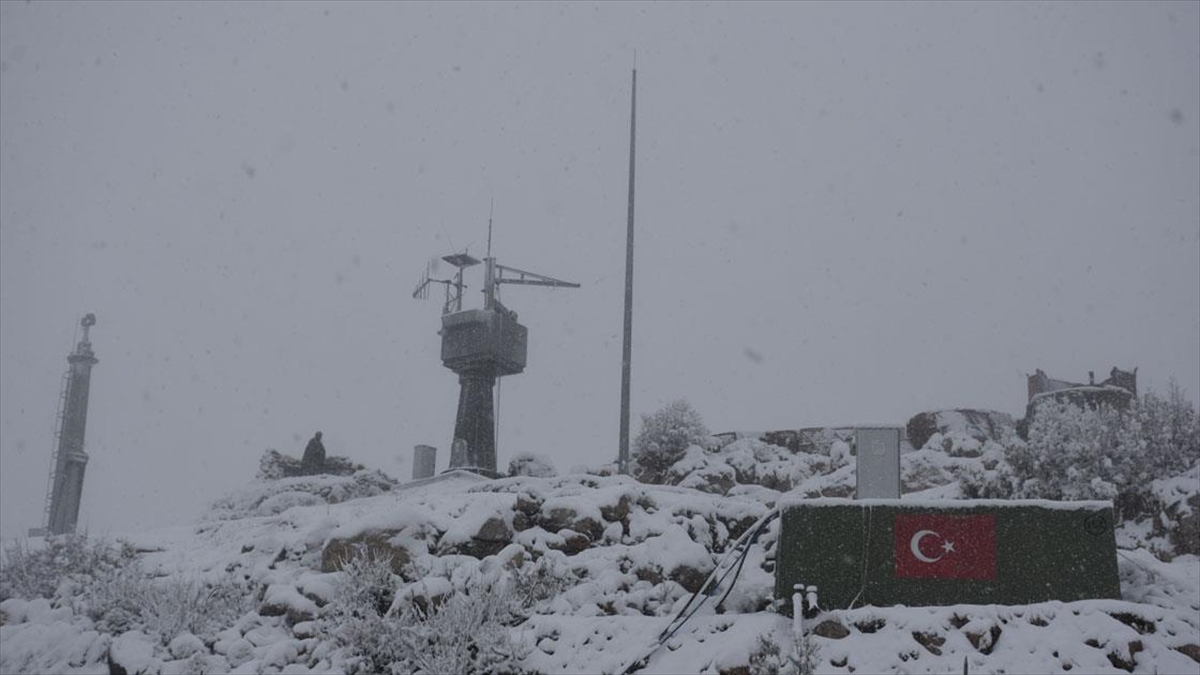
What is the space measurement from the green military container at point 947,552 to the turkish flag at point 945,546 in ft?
0.04

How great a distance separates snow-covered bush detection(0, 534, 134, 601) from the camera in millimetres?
15195

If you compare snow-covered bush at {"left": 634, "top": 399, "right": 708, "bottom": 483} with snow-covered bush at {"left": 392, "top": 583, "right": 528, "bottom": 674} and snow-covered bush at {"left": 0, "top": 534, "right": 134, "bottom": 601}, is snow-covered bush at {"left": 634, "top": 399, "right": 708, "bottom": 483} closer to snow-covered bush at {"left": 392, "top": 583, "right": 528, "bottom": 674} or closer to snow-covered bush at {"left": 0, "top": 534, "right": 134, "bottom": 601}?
snow-covered bush at {"left": 0, "top": 534, "right": 134, "bottom": 601}

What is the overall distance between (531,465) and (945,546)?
55.1ft

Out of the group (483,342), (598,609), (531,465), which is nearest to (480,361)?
(483,342)

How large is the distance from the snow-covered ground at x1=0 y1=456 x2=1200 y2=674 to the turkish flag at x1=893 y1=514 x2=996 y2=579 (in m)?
0.52

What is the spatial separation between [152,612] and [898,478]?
10053 mm

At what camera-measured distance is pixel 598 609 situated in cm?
1265

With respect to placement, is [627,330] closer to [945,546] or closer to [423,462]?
[423,462]

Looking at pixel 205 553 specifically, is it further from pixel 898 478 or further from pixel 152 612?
pixel 898 478

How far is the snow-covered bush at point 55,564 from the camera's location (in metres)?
15.2

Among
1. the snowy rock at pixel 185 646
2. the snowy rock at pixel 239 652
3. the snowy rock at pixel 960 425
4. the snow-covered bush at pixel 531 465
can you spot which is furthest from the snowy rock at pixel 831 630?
the snowy rock at pixel 960 425

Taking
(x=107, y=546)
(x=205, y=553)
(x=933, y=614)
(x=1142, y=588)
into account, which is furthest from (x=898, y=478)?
(x=107, y=546)

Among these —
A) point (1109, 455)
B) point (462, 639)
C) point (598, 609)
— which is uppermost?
point (1109, 455)

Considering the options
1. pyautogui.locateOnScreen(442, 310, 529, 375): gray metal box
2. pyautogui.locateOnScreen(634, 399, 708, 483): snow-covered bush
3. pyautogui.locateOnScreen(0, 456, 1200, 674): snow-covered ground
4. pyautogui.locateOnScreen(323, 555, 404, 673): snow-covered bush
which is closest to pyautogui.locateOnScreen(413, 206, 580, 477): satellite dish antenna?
pyautogui.locateOnScreen(442, 310, 529, 375): gray metal box
